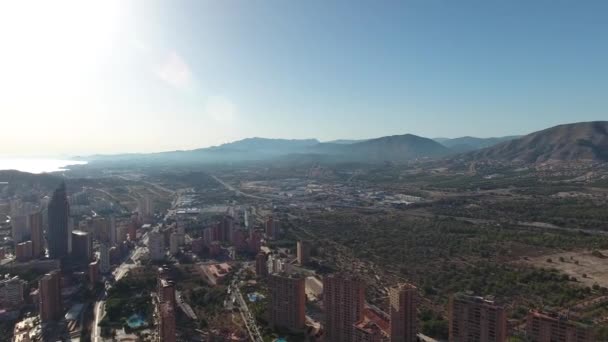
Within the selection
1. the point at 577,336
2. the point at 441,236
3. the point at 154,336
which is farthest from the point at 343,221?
the point at 577,336

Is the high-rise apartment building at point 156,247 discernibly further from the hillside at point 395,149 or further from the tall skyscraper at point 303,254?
the hillside at point 395,149

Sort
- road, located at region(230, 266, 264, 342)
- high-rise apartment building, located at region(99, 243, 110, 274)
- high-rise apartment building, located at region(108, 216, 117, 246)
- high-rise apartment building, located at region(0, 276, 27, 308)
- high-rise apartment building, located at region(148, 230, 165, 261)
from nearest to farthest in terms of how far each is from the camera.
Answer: road, located at region(230, 266, 264, 342) < high-rise apartment building, located at region(0, 276, 27, 308) < high-rise apartment building, located at region(99, 243, 110, 274) < high-rise apartment building, located at region(148, 230, 165, 261) < high-rise apartment building, located at region(108, 216, 117, 246)

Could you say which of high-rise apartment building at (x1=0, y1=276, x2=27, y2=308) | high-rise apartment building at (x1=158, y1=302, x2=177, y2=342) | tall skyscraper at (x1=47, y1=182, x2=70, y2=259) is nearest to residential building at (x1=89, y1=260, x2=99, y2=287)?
high-rise apartment building at (x1=0, y1=276, x2=27, y2=308)

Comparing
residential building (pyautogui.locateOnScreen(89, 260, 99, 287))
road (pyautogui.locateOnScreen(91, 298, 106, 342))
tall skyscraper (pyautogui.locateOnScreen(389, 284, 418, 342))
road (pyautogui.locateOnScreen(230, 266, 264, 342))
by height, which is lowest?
road (pyautogui.locateOnScreen(91, 298, 106, 342))

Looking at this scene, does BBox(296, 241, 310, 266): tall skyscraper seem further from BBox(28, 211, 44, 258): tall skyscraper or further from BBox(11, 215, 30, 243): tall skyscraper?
BBox(11, 215, 30, 243): tall skyscraper

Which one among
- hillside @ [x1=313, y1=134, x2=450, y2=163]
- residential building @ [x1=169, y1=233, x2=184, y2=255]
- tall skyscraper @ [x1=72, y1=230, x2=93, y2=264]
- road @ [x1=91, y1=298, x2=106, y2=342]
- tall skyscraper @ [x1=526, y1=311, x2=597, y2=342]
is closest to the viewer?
tall skyscraper @ [x1=526, y1=311, x2=597, y2=342]

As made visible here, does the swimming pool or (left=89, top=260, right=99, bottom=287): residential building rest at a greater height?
(left=89, top=260, right=99, bottom=287): residential building

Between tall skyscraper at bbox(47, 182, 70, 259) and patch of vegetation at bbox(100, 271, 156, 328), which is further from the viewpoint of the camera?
tall skyscraper at bbox(47, 182, 70, 259)

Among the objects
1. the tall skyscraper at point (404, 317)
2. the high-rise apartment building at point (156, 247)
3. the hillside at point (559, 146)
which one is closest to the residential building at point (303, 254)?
the high-rise apartment building at point (156, 247)
